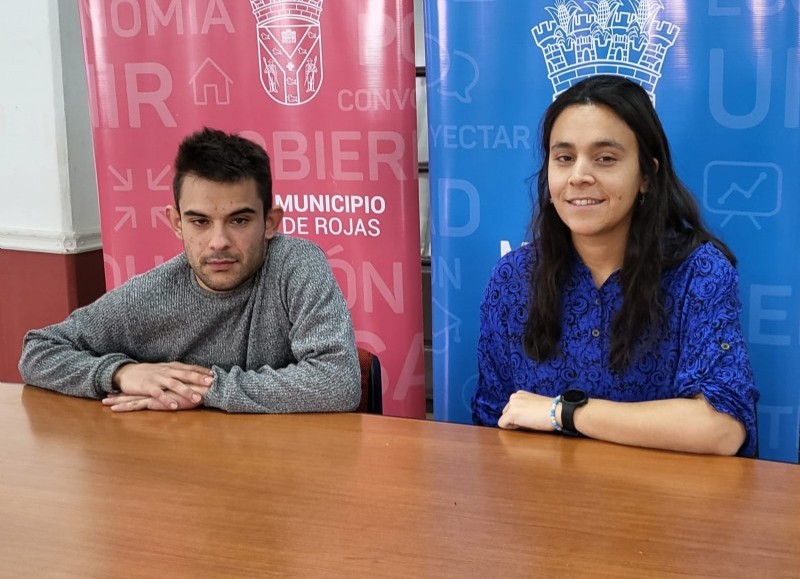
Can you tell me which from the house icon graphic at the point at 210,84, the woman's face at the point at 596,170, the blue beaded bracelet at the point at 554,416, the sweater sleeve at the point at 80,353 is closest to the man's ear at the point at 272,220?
the sweater sleeve at the point at 80,353

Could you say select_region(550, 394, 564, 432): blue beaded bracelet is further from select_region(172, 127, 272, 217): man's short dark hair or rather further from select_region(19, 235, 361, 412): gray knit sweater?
select_region(172, 127, 272, 217): man's short dark hair

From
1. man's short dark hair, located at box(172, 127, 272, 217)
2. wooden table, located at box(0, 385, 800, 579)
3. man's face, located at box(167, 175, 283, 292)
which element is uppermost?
man's short dark hair, located at box(172, 127, 272, 217)

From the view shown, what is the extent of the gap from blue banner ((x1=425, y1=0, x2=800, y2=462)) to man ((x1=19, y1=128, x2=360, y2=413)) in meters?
0.71

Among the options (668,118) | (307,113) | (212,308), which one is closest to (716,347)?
(668,118)

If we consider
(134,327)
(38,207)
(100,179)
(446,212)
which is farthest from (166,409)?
(38,207)

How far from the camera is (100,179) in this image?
2830 mm

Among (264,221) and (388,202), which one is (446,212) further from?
(264,221)

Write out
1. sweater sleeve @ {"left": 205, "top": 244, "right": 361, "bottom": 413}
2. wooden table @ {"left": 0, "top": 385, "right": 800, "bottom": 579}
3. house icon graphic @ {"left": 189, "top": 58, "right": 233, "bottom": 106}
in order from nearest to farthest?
wooden table @ {"left": 0, "top": 385, "right": 800, "bottom": 579} < sweater sleeve @ {"left": 205, "top": 244, "right": 361, "bottom": 413} < house icon graphic @ {"left": 189, "top": 58, "right": 233, "bottom": 106}

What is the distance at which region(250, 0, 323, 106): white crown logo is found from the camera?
2553mm

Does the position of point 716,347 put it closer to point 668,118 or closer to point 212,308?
point 668,118

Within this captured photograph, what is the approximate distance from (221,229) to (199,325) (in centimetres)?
21

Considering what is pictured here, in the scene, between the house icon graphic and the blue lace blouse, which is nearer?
the blue lace blouse

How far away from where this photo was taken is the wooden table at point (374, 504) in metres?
0.99

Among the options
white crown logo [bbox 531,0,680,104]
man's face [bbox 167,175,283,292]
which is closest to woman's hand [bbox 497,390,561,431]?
man's face [bbox 167,175,283,292]
